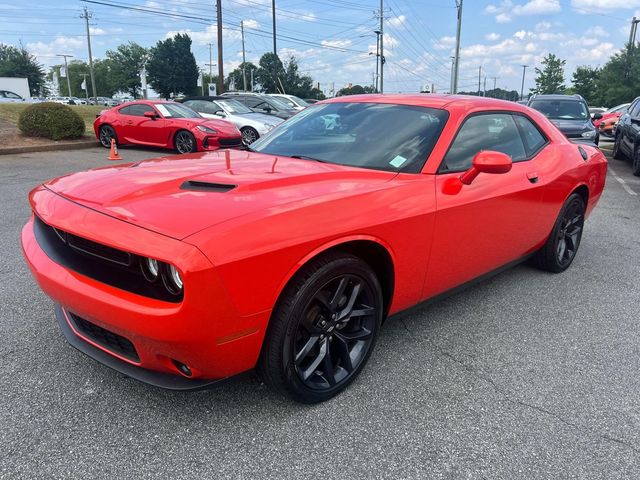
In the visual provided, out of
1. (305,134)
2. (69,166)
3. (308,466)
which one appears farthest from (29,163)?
(308,466)

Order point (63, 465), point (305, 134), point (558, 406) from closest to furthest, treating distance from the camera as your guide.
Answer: point (63, 465) → point (558, 406) → point (305, 134)

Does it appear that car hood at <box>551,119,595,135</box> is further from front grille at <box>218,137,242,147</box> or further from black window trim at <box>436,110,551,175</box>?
black window trim at <box>436,110,551,175</box>

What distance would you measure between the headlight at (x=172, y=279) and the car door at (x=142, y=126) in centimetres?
1069

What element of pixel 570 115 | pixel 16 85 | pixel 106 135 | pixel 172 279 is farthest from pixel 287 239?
pixel 16 85

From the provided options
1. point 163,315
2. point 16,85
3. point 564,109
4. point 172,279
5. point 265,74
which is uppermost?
point 265,74

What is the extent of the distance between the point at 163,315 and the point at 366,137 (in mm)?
1786

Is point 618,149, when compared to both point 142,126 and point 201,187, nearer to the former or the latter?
point 142,126

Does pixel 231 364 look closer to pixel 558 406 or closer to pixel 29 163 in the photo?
pixel 558 406

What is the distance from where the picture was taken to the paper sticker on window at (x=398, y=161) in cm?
278

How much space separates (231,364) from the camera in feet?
6.49

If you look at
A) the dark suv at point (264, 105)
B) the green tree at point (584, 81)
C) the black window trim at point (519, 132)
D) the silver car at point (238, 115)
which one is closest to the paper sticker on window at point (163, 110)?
the silver car at point (238, 115)

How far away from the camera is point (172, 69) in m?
84.8

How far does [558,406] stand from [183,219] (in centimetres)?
203

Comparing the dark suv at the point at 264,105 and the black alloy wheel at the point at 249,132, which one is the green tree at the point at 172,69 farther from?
the black alloy wheel at the point at 249,132
